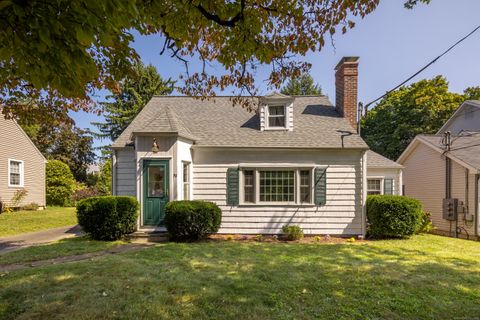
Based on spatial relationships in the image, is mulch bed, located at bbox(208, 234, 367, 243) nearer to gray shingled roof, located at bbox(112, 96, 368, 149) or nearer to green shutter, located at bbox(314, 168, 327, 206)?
green shutter, located at bbox(314, 168, 327, 206)

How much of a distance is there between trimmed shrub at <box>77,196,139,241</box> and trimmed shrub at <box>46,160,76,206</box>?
13754mm

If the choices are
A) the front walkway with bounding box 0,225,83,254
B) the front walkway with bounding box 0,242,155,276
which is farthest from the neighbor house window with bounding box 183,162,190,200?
the front walkway with bounding box 0,225,83,254

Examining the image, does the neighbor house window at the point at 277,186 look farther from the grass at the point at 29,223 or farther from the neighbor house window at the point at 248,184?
the grass at the point at 29,223

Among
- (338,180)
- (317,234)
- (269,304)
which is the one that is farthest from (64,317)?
(338,180)

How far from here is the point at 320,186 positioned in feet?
31.3

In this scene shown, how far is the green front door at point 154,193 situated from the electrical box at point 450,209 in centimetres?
1189

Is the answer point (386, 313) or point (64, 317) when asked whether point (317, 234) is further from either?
point (64, 317)

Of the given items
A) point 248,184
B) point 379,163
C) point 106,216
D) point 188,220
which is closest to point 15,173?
point 106,216

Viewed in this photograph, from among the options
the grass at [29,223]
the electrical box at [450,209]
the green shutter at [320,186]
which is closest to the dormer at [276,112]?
the green shutter at [320,186]

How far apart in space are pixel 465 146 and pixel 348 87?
6757 millimetres

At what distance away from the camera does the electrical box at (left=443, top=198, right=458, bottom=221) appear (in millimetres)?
11299

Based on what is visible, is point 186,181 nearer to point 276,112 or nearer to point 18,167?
point 276,112

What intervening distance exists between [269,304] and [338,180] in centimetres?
676

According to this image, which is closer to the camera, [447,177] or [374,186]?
[447,177]
